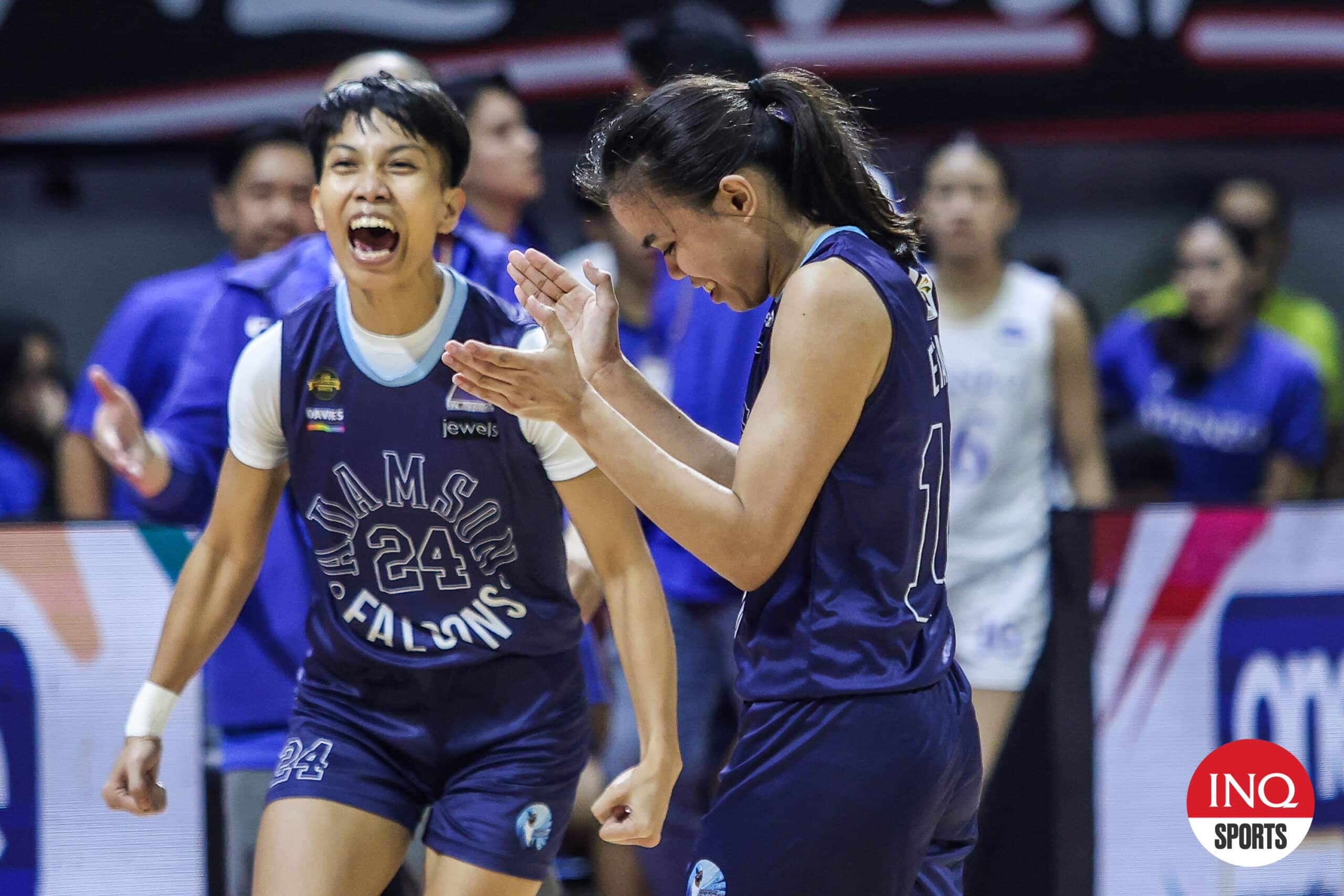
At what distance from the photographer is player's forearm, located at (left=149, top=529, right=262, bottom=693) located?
2994mm

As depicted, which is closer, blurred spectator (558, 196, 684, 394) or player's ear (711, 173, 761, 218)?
player's ear (711, 173, 761, 218)

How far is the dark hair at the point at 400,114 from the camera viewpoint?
2.98m

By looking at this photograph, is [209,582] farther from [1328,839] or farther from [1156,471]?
[1156,471]

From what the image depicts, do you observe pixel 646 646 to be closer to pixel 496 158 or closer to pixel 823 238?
pixel 823 238

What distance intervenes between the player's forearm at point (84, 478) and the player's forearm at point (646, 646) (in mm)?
2468

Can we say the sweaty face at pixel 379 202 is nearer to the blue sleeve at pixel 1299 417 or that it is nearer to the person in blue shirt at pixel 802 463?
the person in blue shirt at pixel 802 463

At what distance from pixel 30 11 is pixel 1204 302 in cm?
425

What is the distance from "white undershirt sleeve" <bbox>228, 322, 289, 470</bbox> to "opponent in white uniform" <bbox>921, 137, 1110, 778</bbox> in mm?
2033

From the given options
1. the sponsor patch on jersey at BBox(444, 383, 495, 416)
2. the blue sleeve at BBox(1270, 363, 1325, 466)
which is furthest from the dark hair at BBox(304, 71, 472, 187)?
the blue sleeve at BBox(1270, 363, 1325, 466)

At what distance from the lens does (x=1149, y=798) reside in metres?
3.83

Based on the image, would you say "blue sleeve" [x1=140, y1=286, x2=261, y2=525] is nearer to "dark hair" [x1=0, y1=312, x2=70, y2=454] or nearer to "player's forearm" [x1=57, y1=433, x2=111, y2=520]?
"player's forearm" [x1=57, y1=433, x2=111, y2=520]

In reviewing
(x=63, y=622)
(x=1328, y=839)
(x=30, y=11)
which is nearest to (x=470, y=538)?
(x=63, y=622)

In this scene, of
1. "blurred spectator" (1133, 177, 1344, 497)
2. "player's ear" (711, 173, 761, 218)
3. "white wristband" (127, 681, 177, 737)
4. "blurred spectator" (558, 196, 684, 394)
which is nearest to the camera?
"player's ear" (711, 173, 761, 218)

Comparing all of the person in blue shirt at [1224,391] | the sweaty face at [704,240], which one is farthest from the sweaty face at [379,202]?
the person in blue shirt at [1224,391]
